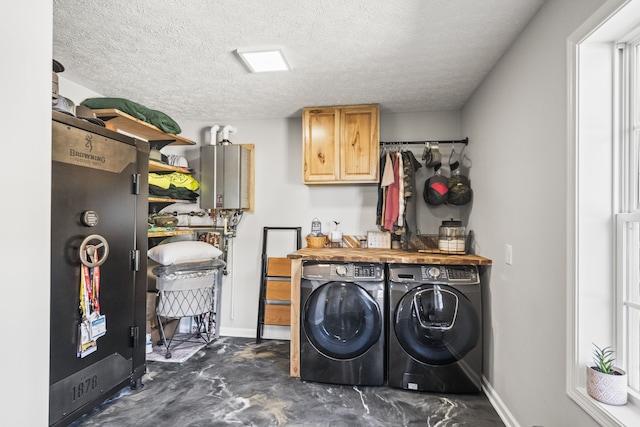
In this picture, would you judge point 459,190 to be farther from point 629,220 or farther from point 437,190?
point 629,220

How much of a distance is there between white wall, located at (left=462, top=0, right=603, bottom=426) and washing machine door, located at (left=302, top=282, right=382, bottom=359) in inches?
33.8

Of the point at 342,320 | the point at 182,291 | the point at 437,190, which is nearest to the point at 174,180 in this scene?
the point at 182,291

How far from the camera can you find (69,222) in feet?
5.65

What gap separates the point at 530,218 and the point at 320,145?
1.86 meters

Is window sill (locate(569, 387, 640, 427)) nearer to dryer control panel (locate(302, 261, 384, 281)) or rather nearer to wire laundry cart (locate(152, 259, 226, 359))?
dryer control panel (locate(302, 261, 384, 281))

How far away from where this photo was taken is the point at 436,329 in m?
2.27

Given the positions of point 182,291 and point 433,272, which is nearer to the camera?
point 433,272

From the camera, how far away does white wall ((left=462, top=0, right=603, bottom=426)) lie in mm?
1391

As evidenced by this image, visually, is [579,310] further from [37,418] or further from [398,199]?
[37,418]

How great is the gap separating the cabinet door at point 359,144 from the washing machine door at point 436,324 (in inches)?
44.8

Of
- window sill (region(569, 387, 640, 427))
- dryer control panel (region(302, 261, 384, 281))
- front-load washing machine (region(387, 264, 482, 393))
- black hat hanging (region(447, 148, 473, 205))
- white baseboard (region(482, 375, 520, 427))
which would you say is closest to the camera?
window sill (region(569, 387, 640, 427))

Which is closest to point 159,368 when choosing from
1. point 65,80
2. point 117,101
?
point 117,101

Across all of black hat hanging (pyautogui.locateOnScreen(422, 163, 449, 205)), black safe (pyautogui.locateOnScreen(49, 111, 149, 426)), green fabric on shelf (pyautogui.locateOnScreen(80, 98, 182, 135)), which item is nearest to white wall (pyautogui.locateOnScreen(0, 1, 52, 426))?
black safe (pyautogui.locateOnScreen(49, 111, 149, 426))

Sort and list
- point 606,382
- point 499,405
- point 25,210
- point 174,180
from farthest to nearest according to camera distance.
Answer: point 174,180, point 499,405, point 606,382, point 25,210
